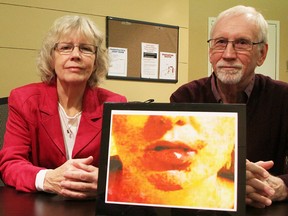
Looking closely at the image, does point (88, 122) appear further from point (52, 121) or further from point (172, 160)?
point (172, 160)

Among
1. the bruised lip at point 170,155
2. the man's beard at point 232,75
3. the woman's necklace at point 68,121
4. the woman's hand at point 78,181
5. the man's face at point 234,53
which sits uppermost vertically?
the man's face at point 234,53

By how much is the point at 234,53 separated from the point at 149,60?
138 centimetres

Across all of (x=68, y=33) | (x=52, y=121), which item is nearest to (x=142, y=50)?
(x=68, y=33)

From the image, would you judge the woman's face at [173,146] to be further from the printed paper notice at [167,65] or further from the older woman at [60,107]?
the printed paper notice at [167,65]

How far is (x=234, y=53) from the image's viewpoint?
1.30 meters

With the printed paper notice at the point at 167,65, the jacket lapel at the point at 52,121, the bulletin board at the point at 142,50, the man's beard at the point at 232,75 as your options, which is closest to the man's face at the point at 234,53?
the man's beard at the point at 232,75

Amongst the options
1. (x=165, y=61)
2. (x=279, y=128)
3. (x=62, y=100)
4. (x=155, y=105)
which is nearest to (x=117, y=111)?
(x=155, y=105)

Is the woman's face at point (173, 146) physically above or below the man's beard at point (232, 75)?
below

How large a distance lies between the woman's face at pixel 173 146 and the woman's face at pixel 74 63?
620 millimetres

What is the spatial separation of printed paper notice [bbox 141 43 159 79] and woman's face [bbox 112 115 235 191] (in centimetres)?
189

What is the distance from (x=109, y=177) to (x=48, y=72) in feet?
2.73

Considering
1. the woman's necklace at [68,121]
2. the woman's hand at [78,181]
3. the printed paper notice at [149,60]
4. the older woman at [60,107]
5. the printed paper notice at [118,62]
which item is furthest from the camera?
the printed paper notice at [149,60]

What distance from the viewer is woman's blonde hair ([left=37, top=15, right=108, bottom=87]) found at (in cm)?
132

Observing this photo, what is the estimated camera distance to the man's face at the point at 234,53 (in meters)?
1.31
